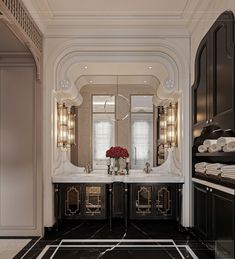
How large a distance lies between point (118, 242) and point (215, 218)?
4.68 feet

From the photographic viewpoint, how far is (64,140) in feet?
17.3

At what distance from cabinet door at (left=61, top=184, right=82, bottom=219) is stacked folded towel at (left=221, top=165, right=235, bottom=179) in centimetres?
247

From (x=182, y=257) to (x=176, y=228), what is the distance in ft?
3.80

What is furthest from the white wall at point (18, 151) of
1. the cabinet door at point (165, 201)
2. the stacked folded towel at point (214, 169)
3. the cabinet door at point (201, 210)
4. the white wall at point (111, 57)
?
the stacked folded towel at point (214, 169)

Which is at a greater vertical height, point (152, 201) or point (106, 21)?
point (106, 21)

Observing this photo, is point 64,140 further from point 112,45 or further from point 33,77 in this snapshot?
point 112,45

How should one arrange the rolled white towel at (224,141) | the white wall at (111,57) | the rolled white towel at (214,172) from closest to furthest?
the rolled white towel at (224,141) < the rolled white towel at (214,172) < the white wall at (111,57)

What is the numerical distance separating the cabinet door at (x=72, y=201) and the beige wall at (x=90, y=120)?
766 millimetres

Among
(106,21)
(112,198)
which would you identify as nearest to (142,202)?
(112,198)

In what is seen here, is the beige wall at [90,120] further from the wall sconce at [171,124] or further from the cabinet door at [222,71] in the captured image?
the cabinet door at [222,71]

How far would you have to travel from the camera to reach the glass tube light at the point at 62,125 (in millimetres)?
5098

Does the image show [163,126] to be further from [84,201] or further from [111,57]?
[84,201]

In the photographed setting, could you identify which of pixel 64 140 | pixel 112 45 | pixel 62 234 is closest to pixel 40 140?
pixel 64 140

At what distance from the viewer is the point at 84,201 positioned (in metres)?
4.80
